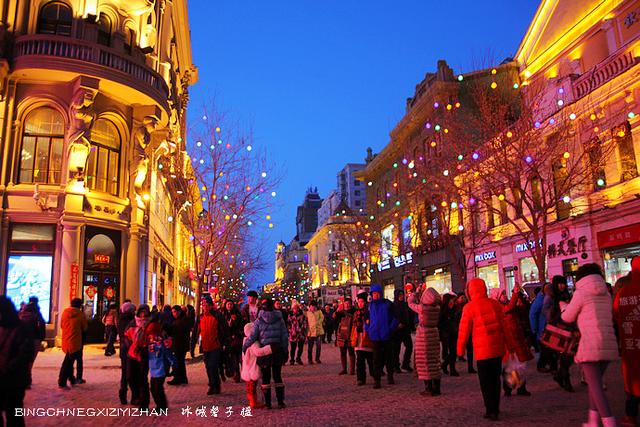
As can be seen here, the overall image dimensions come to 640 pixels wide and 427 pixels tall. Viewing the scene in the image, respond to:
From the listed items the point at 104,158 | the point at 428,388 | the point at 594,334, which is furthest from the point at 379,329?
the point at 104,158

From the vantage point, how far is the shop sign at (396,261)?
130 ft

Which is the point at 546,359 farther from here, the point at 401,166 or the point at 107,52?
the point at 401,166

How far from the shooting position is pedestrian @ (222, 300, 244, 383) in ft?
37.6

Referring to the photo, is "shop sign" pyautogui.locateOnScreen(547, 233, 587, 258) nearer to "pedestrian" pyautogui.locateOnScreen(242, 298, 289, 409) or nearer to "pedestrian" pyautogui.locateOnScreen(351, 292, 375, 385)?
"pedestrian" pyautogui.locateOnScreen(351, 292, 375, 385)

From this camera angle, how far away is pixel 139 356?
25.6ft

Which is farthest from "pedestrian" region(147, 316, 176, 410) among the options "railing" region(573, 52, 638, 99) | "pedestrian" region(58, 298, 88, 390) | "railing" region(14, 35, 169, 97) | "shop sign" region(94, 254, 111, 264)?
"railing" region(573, 52, 638, 99)

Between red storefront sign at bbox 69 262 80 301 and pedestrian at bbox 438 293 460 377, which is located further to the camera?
red storefront sign at bbox 69 262 80 301

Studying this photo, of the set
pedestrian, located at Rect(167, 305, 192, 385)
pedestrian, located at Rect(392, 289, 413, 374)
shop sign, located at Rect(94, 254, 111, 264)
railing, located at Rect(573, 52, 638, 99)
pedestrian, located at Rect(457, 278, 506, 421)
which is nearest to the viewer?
pedestrian, located at Rect(457, 278, 506, 421)

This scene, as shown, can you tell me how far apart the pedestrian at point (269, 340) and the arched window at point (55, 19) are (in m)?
16.2

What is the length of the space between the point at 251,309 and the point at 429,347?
4706 millimetres

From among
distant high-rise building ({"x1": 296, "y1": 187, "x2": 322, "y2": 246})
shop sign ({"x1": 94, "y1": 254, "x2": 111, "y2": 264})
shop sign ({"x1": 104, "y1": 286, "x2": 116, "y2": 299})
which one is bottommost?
shop sign ({"x1": 104, "y1": 286, "x2": 116, "y2": 299})

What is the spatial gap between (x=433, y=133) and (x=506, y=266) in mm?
11270

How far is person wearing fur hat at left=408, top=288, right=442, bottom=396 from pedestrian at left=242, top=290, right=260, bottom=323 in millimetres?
3709

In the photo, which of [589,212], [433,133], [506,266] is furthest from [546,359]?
[433,133]
